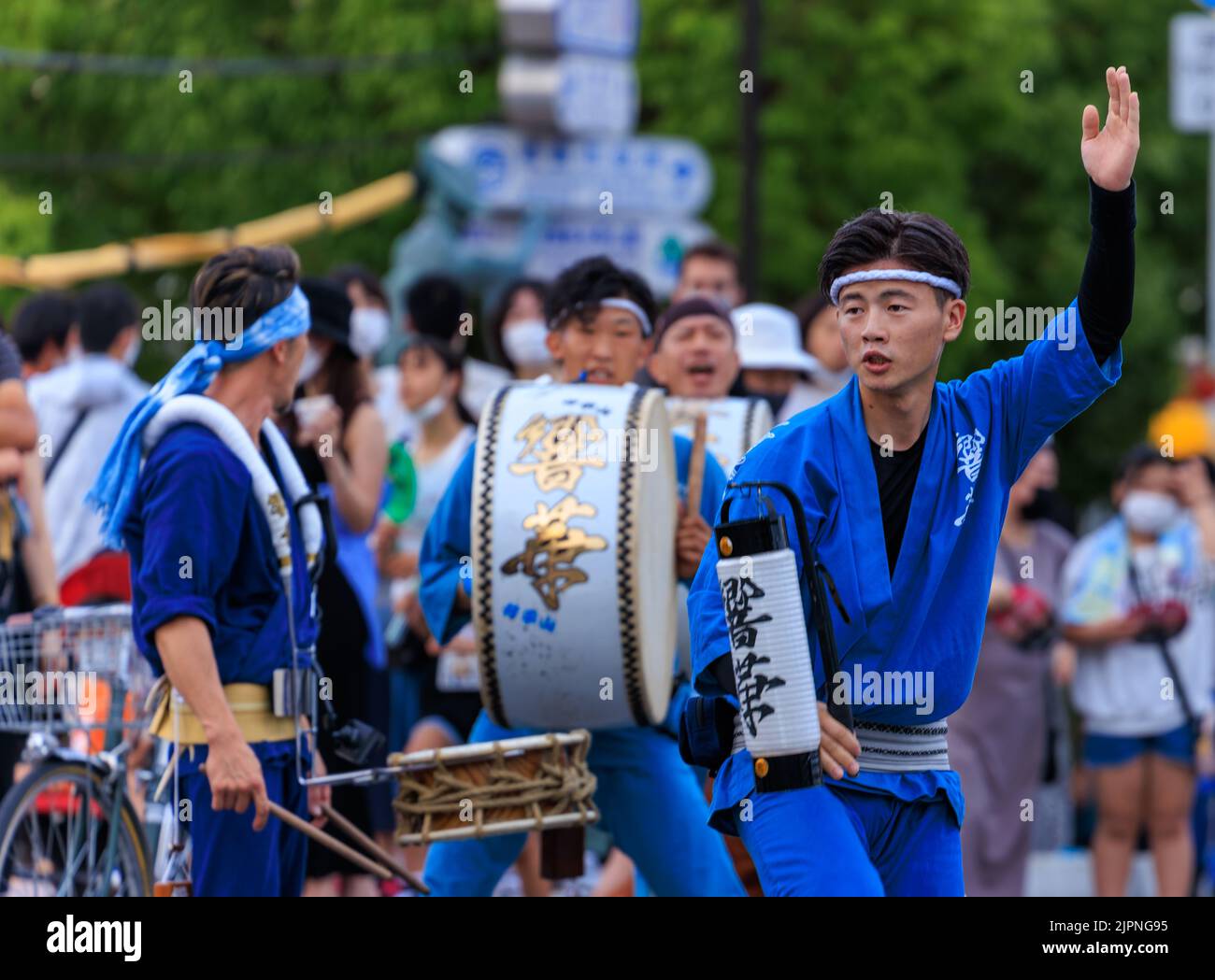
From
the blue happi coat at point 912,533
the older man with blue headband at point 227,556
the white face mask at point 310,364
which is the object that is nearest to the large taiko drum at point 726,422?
the white face mask at point 310,364

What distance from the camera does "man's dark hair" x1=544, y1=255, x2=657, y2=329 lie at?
701 cm

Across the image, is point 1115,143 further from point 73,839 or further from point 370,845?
point 73,839

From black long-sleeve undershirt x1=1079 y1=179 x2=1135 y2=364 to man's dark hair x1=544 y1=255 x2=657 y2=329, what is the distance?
2272mm

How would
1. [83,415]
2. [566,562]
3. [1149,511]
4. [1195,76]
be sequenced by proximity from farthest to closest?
[1195,76], [1149,511], [83,415], [566,562]

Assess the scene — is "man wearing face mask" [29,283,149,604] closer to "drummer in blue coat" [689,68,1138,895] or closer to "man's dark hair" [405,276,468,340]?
"man's dark hair" [405,276,468,340]

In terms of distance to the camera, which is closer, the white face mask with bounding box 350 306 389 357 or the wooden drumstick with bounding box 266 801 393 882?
the wooden drumstick with bounding box 266 801 393 882

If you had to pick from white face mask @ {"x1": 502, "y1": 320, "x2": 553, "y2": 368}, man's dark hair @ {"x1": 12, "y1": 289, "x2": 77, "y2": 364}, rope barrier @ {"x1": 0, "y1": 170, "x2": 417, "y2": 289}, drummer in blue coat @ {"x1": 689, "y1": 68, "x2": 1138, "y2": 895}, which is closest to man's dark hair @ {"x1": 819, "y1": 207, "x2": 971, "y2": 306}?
drummer in blue coat @ {"x1": 689, "y1": 68, "x2": 1138, "y2": 895}

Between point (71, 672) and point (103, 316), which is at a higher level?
point (103, 316)

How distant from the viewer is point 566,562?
6.23 metres

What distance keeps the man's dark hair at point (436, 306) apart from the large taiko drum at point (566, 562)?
11.8 feet

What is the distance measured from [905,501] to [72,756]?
9.35 ft

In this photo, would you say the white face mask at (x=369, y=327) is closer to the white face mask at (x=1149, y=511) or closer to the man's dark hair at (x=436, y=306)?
the man's dark hair at (x=436, y=306)

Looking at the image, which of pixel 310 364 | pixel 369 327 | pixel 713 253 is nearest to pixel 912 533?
pixel 310 364
